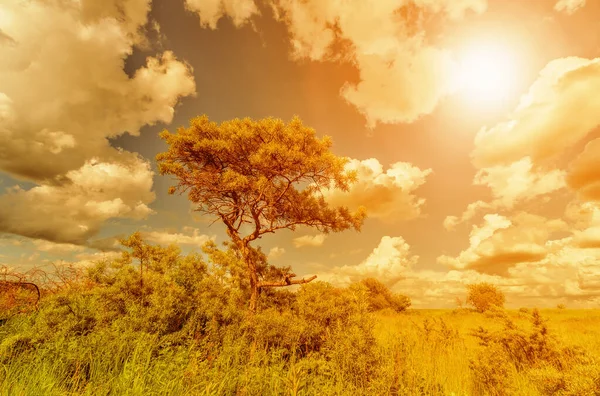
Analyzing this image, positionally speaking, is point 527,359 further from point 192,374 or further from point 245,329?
point 192,374

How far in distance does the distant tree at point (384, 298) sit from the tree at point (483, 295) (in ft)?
33.2

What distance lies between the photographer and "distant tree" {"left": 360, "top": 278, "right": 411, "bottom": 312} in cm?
4391

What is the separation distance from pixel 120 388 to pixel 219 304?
4099 mm

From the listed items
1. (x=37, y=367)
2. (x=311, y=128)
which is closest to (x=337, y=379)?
(x=37, y=367)

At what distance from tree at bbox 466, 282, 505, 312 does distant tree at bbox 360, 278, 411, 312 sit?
10117mm

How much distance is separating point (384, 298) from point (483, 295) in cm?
1523

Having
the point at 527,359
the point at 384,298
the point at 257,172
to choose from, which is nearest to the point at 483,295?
the point at 384,298

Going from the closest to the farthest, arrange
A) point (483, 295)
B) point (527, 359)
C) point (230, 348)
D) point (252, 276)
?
point (230, 348) → point (527, 359) → point (252, 276) → point (483, 295)

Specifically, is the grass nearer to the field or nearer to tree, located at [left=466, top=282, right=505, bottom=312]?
the field

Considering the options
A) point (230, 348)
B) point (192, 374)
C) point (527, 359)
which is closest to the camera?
point (192, 374)

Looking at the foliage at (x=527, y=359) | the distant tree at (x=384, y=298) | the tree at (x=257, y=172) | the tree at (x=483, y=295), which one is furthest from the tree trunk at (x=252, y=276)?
the tree at (x=483, y=295)

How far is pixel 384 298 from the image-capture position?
47.8 meters

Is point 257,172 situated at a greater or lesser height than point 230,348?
greater

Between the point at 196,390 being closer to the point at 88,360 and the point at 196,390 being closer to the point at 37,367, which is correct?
the point at 88,360
